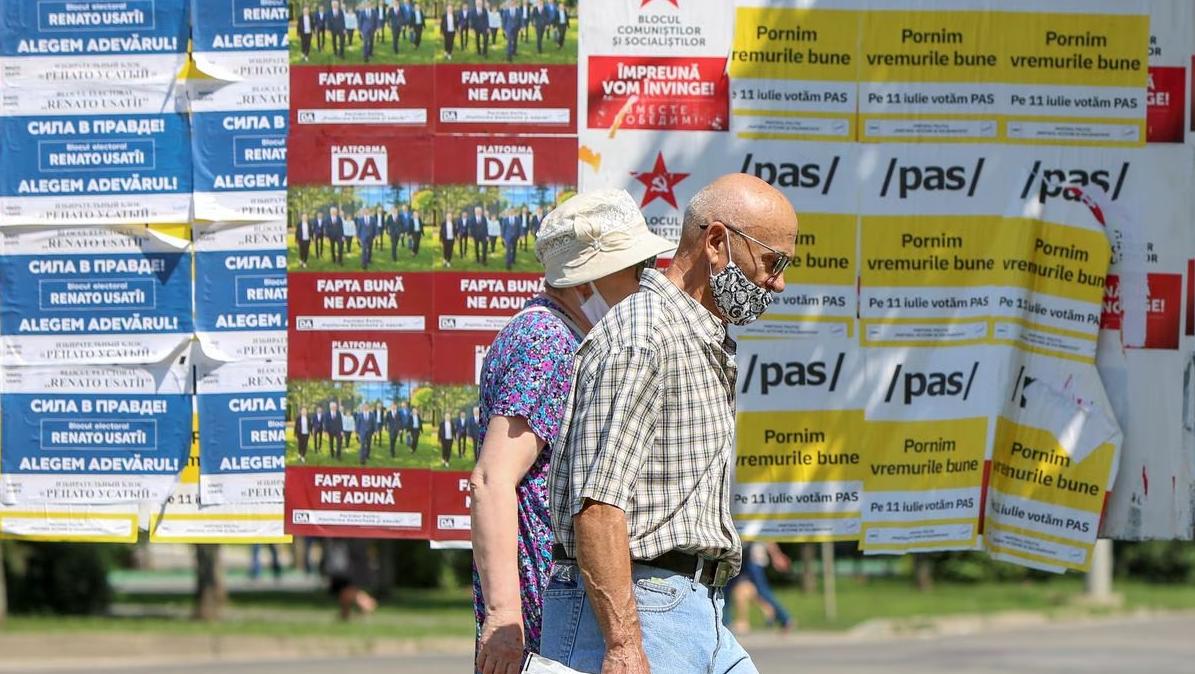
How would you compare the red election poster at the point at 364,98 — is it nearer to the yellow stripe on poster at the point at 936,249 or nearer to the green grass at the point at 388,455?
the green grass at the point at 388,455

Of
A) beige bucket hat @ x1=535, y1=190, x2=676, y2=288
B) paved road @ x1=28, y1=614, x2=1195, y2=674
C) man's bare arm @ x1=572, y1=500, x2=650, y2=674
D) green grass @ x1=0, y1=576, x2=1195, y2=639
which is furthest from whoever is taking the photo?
green grass @ x1=0, y1=576, x2=1195, y2=639

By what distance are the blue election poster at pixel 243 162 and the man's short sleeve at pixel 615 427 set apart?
2283 mm

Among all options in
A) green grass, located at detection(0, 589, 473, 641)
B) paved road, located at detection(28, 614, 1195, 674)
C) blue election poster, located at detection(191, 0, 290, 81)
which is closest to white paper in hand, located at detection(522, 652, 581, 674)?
blue election poster, located at detection(191, 0, 290, 81)

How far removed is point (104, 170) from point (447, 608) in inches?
815

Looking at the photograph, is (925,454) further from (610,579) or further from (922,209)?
(610,579)

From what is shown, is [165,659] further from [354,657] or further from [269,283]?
[269,283]

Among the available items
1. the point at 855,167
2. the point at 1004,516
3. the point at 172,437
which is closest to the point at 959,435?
the point at 1004,516

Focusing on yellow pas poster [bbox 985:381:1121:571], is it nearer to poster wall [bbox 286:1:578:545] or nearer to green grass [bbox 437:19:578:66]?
poster wall [bbox 286:1:578:545]

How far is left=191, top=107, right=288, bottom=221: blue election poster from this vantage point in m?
5.31

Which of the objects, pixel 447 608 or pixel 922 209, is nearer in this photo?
pixel 922 209

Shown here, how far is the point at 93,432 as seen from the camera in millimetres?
5371

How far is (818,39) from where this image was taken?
17.4 feet

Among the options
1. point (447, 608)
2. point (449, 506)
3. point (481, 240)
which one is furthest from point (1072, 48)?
point (447, 608)

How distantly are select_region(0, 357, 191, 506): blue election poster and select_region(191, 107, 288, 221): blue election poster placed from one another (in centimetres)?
56
